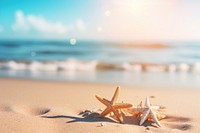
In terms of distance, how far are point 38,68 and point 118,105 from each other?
8.11m

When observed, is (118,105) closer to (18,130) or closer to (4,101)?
(18,130)

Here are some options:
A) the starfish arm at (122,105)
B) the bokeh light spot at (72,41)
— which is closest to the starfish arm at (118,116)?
the starfish arm at (122,105)

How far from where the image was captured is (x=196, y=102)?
5688 mm

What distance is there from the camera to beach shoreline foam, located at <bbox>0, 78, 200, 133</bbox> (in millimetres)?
3779

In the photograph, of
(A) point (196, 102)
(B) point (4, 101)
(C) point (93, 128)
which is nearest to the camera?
(C) point (93, 128)

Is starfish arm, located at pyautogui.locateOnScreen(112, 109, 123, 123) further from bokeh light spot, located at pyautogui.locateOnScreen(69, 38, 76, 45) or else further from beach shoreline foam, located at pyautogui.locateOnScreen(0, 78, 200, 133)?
bokeh light spot, located at pyautogui.locateOnScreen(69, 38, 76, 45)

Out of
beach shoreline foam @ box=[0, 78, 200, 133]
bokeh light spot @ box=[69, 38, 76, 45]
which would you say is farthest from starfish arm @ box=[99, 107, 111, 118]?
bokeh light spot @ box=[69, 38, 76, 45]

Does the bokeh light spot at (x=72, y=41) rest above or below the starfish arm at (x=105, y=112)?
above

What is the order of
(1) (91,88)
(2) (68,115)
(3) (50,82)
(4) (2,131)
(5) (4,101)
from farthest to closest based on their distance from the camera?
(3) (50,82), (1) (91,88), (5) (4,101), (2) (68,115), (4) (2,131)

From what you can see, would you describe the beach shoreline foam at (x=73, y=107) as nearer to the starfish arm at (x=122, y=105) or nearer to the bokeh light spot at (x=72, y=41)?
the starfish arm at (x=122, y=105)

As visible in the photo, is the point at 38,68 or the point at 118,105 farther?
the point at 38,68

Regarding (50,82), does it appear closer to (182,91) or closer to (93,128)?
(182,91)

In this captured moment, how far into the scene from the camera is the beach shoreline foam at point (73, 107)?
3779 millimetres

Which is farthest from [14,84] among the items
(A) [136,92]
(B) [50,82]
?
(A) [136,92]
